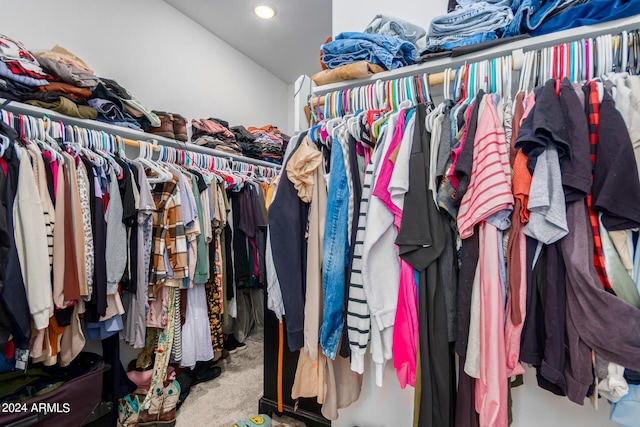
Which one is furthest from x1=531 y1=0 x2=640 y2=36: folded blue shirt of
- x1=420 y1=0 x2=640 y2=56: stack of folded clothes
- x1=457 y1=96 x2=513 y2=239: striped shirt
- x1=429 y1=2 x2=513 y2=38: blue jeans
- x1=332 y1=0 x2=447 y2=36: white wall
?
x1=332 y1=0 x2=447 y2=36: white wall

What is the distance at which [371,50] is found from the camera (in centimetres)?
111

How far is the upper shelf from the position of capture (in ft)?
2.62

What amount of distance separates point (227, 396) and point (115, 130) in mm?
1787

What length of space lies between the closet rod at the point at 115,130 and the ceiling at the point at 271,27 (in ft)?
4.10

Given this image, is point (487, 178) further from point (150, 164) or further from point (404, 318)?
point (150, 164)

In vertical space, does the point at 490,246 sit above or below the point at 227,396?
above

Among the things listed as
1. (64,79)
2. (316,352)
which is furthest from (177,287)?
(64,79)

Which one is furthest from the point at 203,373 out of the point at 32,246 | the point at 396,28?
the point at 396,28

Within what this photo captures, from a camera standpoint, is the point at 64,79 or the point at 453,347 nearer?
the point at 453,347

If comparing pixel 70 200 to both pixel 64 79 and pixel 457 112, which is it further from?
pixel 457 112

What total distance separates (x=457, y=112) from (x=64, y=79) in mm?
1885

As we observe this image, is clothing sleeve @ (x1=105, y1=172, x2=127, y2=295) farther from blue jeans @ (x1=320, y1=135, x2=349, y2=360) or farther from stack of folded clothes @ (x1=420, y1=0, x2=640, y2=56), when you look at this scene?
stack of folded clothes @ (x1=420, y1=0, x2=640, y2=56)

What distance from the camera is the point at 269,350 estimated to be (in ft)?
5.10

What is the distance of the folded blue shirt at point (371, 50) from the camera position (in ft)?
3.63
